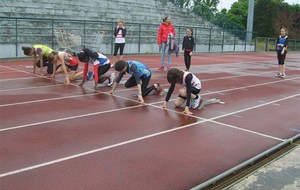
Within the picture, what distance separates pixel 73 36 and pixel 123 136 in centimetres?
1401

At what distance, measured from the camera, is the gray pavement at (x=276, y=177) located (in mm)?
4313

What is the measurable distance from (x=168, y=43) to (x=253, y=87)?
4323mm

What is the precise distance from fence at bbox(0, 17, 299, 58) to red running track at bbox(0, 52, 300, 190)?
8780mm

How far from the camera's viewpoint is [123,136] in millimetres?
6047

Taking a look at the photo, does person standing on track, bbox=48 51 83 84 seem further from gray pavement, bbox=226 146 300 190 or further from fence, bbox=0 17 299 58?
fence, bbox=0 17 299 58

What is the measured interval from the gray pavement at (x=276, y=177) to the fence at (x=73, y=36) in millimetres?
14658

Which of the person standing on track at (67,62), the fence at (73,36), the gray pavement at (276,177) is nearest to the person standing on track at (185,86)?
the gray pavement at (276,177)

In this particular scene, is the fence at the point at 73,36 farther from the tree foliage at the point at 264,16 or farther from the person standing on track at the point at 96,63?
the person standing on track at the point at 96,63

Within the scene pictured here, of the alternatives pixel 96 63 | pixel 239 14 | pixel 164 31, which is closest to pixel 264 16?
pixel 239 14

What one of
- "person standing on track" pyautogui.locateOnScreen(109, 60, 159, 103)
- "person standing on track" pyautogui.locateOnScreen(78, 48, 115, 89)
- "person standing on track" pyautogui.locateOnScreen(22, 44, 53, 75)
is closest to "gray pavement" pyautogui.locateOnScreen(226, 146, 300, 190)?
"person standing on track" pyautogui.locateOnScreen(109, 60, 159, 103)

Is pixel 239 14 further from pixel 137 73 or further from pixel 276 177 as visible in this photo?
pixel 276 177

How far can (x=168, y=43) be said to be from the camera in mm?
14812

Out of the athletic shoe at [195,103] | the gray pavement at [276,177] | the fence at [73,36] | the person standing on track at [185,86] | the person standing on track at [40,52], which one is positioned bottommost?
the gray pavement at [276,177]

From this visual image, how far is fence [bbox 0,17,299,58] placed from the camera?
18.5 m
